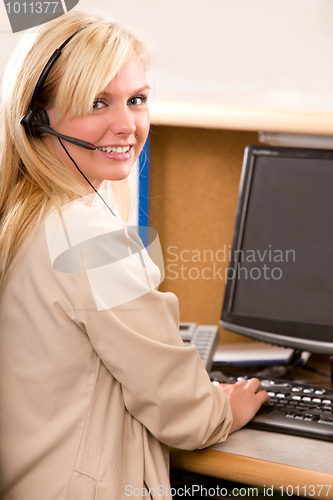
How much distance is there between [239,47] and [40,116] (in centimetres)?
59

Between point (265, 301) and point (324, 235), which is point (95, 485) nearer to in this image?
point (265, 301)

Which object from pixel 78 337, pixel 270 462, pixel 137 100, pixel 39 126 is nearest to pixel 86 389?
pixel 78 337

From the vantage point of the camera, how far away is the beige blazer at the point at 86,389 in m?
0.66

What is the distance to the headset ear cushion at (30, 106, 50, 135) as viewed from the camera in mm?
754

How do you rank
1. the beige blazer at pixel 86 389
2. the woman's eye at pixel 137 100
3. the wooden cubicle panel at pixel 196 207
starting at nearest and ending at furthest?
the beige blazer at pixel 86 389 → the woman's eye at pixel 137 100 → the wooden cubicle panel at pixel 196 207

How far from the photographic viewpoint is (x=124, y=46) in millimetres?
796

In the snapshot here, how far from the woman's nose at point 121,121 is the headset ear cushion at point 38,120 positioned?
4.2 inches

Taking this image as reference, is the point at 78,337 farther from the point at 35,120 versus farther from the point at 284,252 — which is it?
the point at 284,252

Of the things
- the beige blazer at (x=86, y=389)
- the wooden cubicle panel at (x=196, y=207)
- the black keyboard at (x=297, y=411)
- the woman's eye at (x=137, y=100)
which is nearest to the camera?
the beige blazer at (x=86, y=389)

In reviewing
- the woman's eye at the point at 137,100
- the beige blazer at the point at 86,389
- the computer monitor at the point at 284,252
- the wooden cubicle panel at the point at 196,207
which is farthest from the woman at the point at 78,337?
the wooden cubicle panel at the point at 196,207

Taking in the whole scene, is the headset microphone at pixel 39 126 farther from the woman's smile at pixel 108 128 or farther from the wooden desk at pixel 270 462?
the wooden desk at pixel 270 462

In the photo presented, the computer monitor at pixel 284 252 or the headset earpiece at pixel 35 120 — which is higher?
the headset earpiece at pixel 35 120

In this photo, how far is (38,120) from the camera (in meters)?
0.76

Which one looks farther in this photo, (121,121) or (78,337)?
(121,121)
